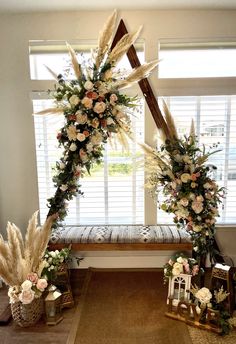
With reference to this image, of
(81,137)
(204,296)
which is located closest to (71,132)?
(81,137)

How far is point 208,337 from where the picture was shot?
2023mm

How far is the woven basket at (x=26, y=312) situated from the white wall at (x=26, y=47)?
48.9 inches

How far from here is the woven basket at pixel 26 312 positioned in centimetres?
214

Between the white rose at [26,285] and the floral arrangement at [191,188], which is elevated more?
the floral arrangement at [191,188]

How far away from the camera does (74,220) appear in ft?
10.6

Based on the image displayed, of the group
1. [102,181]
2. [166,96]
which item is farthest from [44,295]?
[166,96]

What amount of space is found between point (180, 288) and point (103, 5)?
2803 millimetres

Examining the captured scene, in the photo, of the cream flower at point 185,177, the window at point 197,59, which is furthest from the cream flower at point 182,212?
the window at point 197,59

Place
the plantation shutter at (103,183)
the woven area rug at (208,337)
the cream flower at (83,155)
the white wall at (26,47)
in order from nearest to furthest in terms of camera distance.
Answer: the woven area rug at (208,337) < the cream flower at (83,155) < the white wall at (26,47) < the plantation shutter at (103,183)

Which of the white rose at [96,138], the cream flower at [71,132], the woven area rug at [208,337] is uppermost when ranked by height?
the cream flower at [71,132]

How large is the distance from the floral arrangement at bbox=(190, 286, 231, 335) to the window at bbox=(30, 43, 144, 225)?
4.04 feet

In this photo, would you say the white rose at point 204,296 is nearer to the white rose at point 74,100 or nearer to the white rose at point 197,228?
the white rose at point 197,228

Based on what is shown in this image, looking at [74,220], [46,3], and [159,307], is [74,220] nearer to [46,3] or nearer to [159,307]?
[159,307]

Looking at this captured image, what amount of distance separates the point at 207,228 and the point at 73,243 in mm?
1383
